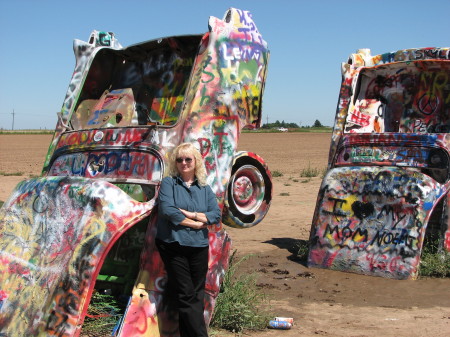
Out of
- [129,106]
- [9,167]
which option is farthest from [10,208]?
[9,167]

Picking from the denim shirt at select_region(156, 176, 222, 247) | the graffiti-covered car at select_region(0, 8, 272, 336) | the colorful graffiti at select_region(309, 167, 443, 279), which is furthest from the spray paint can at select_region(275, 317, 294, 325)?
the colorful graffiti at select_region(309, 167, 443, 279)

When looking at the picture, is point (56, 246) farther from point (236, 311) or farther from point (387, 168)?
point (387, 168)

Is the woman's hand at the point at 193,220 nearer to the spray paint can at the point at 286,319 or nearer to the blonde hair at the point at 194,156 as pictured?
the blonde hair at the point at 194,156

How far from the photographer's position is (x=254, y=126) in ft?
19.1

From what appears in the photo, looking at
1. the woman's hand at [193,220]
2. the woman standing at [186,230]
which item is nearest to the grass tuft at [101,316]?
the woman standing at [186,230]

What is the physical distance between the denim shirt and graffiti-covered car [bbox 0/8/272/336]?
0.83 feet

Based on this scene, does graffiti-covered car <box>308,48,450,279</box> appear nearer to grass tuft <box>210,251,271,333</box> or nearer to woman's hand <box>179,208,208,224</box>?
grass tuft <box>210,251,271,333</box>

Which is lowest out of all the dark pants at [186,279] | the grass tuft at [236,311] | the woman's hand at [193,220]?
the grass tuft at [236,311]

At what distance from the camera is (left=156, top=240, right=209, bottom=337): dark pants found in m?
4.53

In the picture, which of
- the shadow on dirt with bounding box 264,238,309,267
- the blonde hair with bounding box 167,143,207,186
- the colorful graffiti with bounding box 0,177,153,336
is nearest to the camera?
the colorful graffiti with bounding box 0,177,153,336

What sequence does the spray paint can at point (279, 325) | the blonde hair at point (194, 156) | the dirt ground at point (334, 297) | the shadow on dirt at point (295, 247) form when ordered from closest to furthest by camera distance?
the blonde hair at point (194, 156) < the spray paint can at point (279, 325) < the dirt ground at point (334, 297) < the shadow on dirt at point (295, 247)

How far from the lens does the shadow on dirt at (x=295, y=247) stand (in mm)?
8461

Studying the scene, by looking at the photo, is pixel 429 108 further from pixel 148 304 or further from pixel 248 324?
pixel 148 304

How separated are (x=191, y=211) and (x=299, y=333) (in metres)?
1.62
